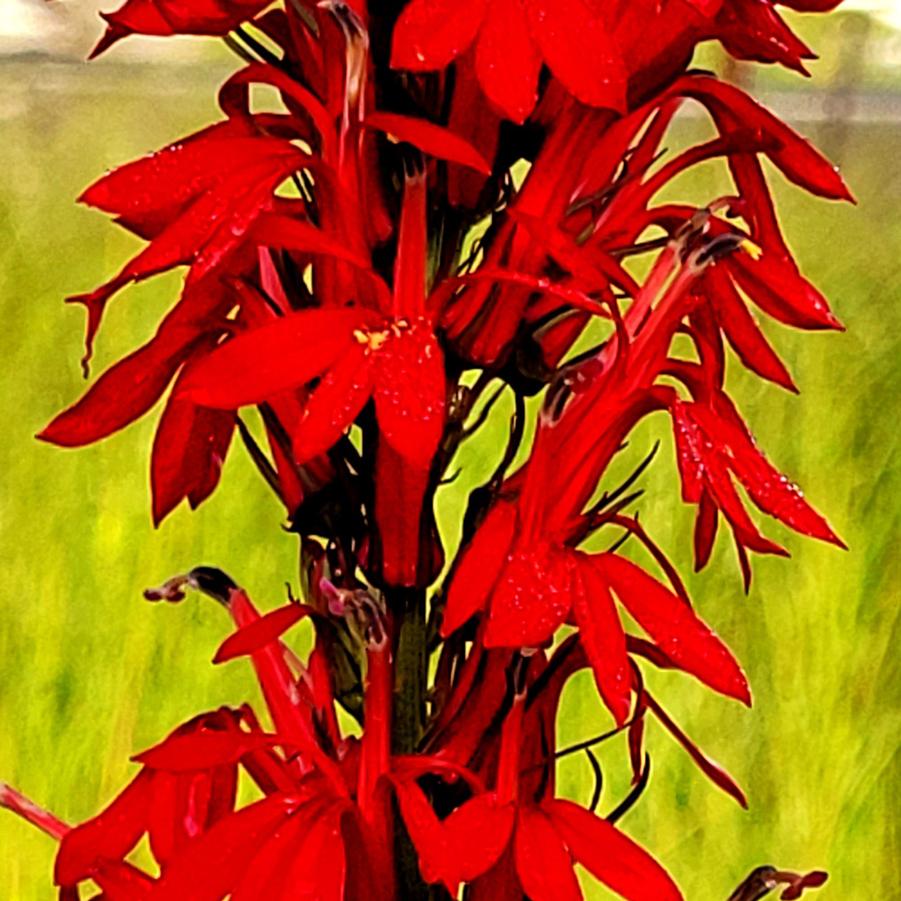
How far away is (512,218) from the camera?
643 millimetres

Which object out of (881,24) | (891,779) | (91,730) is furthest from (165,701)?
(881,24)

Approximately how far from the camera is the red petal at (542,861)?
61cm

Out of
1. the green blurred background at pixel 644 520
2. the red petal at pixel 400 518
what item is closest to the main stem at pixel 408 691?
the red petal at pixel 400 518

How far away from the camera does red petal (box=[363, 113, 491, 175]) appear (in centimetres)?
59

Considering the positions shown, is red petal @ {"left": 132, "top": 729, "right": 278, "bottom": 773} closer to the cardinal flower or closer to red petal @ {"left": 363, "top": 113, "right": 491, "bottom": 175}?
the cardinal flower

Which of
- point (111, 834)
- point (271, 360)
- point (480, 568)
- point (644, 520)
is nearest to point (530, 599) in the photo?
point (480, 568)

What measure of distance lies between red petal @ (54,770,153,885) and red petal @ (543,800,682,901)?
187 mm

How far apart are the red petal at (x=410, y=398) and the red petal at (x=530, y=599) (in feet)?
0.22

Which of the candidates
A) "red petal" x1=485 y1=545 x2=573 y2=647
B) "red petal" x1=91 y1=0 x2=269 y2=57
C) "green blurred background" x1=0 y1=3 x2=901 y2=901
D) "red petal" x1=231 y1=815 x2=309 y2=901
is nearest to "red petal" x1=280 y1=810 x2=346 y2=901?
"red petal" x1=231 y1=815 x2=309 y2=901

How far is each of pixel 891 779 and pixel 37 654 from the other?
634 mm

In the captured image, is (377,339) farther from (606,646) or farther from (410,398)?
(606,646)

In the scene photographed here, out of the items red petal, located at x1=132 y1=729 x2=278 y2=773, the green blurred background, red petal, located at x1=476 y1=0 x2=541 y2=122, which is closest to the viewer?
red petal, located at x1=476 y1=0 x2=541 y2=122

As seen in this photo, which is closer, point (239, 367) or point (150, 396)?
point (239, 367)

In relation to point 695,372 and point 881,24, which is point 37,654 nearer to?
point 695,372
